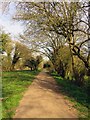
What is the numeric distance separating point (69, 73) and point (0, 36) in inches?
852

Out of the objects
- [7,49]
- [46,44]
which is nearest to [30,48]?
[46,44]

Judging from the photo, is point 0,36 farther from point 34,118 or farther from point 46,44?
point 34,118

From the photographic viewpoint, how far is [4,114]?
28.1 feet

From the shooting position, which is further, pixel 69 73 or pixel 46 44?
pixel 46 44

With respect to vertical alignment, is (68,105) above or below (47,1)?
below

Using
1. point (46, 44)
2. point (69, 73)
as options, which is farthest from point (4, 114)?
point (46, 44)

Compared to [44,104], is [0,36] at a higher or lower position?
higher

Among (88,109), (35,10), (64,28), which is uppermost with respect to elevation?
(35,10)

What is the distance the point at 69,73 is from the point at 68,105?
2228cm

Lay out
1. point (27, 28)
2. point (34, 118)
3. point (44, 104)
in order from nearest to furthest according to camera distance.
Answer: point (34, 118) < point (44, 104) < point (27, 28)

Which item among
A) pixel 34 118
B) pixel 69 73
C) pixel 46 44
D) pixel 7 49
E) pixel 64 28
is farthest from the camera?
pixel 7 49

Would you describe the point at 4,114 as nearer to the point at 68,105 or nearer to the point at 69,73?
the point at 68,105

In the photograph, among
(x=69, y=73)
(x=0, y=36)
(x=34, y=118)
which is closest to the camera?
(x=34, y=118)

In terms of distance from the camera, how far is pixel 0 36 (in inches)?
1924
